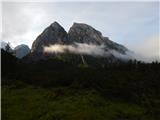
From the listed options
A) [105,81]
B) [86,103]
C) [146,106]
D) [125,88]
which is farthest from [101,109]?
[105,81]

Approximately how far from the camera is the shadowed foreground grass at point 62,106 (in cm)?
4531

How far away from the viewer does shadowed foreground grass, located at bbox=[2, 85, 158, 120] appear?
4531 centimetres

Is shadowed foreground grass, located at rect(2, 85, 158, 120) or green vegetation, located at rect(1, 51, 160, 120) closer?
shadowed foreground grass, located at rect(2, 85, 158, 120)

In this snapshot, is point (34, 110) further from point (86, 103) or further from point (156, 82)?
point (156, 82)

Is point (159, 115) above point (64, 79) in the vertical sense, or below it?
below

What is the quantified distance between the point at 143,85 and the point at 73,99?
26.7 m

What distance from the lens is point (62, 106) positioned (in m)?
49.8

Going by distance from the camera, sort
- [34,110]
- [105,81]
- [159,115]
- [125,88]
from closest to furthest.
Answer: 1. [34,110]
2. [159,115]
3. [125,88]
4. [105,81]

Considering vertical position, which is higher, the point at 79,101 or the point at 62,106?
the point at 79,101

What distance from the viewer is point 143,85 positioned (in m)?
76.0

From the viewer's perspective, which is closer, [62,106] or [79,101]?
[62,106]

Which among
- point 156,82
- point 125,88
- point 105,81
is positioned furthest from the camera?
point 156,82

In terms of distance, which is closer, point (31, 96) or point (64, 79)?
point (31, 96)

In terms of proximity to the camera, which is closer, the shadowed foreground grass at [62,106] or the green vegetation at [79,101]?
the shadowed foreground grass at [62,106]
